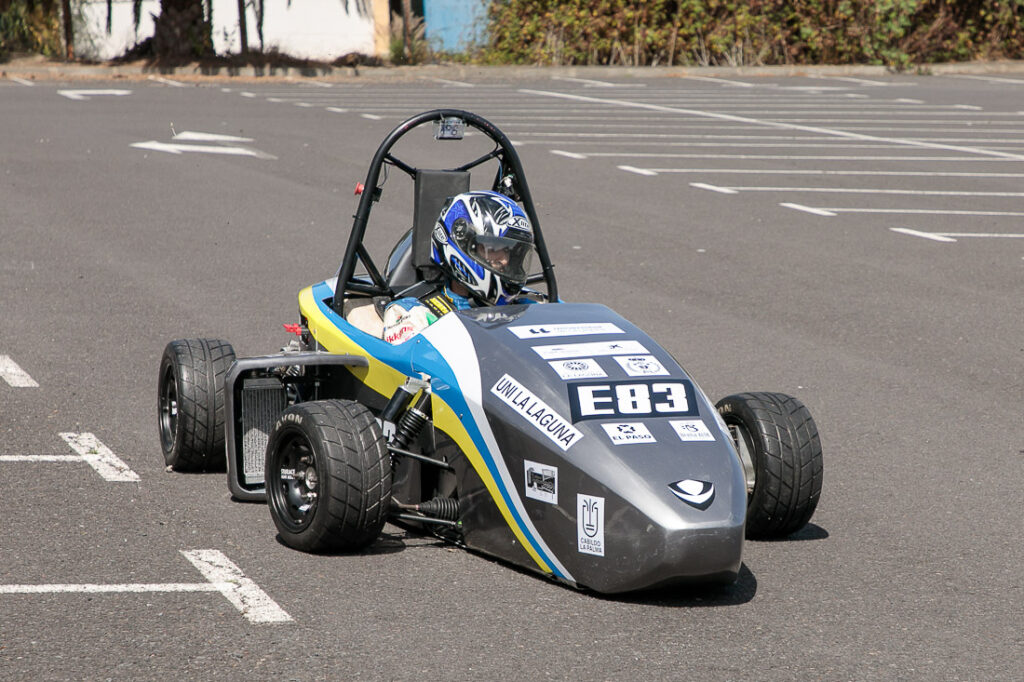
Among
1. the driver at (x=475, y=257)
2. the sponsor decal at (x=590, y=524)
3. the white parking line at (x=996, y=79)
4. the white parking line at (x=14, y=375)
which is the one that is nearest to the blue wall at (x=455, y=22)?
the white parking line at (x=996, y=79)

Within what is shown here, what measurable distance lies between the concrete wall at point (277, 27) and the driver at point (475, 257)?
2500 cm

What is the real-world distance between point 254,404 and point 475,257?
1.16 meters

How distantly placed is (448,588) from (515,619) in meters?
0.38

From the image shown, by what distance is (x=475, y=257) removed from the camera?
20.1 feet

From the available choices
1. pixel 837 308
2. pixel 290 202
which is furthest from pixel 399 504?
pixel 290 202

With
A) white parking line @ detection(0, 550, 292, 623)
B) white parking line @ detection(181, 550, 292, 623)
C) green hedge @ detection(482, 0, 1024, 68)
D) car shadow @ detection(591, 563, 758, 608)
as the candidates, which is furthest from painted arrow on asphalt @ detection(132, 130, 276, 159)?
green hedge @ detection(482, 0, 1024, 68)

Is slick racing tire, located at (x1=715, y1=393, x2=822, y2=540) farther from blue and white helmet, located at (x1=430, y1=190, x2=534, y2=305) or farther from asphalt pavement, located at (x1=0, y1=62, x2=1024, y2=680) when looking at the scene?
blue and white helmet, located at (x1=430, y1=190, x2=534, y2=305)

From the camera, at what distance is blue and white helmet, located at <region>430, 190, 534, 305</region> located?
611 centimetres

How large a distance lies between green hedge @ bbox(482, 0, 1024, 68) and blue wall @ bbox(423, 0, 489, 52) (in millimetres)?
674

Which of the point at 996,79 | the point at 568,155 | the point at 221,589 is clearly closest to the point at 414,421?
the point at 221,589

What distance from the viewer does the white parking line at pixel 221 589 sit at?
4922 mm

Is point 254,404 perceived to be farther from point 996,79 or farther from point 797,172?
point 996,79

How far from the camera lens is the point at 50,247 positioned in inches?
479

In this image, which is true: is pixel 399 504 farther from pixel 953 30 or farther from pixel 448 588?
pixel 953 30
